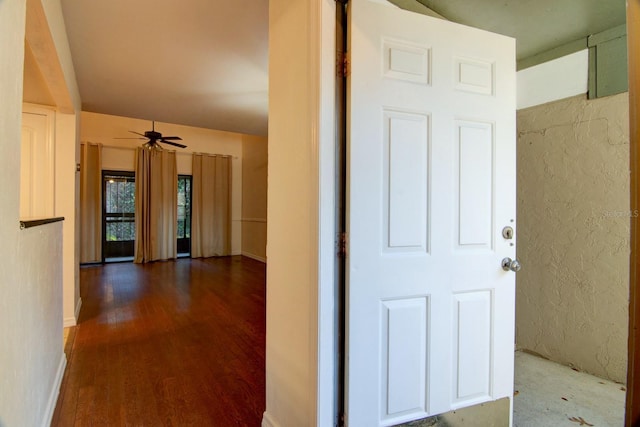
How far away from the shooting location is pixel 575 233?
7.56 feet

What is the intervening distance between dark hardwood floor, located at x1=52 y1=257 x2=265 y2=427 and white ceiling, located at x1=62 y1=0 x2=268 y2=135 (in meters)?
2.47

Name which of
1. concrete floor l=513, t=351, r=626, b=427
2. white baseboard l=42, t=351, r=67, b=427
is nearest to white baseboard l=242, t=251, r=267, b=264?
white baseboard l=42, t=351, r=67, b=427

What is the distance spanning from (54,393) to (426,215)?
2.37 m

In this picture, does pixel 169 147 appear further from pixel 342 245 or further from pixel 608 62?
pixel 608 62

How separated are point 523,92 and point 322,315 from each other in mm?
2434

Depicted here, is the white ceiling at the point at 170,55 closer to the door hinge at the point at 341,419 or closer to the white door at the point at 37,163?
the white door at the point at 37,163

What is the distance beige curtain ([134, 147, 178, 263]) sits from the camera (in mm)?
6660

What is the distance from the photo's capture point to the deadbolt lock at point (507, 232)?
160 centimetres

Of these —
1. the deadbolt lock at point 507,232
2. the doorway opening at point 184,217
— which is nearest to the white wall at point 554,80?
the deadbolt lock at point 507,232

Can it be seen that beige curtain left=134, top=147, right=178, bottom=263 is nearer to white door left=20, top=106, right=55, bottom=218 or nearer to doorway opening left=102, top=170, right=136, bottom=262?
doorway opening left=102, top=170, right=136, bottom=262

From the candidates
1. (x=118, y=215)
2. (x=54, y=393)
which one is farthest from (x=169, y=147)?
(x=54, y=393)

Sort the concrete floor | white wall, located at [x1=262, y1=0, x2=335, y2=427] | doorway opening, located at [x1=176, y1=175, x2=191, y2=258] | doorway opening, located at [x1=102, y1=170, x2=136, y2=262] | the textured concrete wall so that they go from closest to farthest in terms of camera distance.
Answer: white wall, located at [x1=262, y1=0, x2=335, y2=427] < the concrete floor < the textured concrete wall < doorway opening, located at [x1=102, y1=170, x2=136, y2=262] < doorway opening, located at [x1=176, y1=175, x2=191, y2=258]

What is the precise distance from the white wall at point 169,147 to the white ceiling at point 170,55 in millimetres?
2539

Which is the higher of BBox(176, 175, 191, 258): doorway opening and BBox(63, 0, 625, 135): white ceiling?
BBox(63, 0, 625, 135): white ceiling
